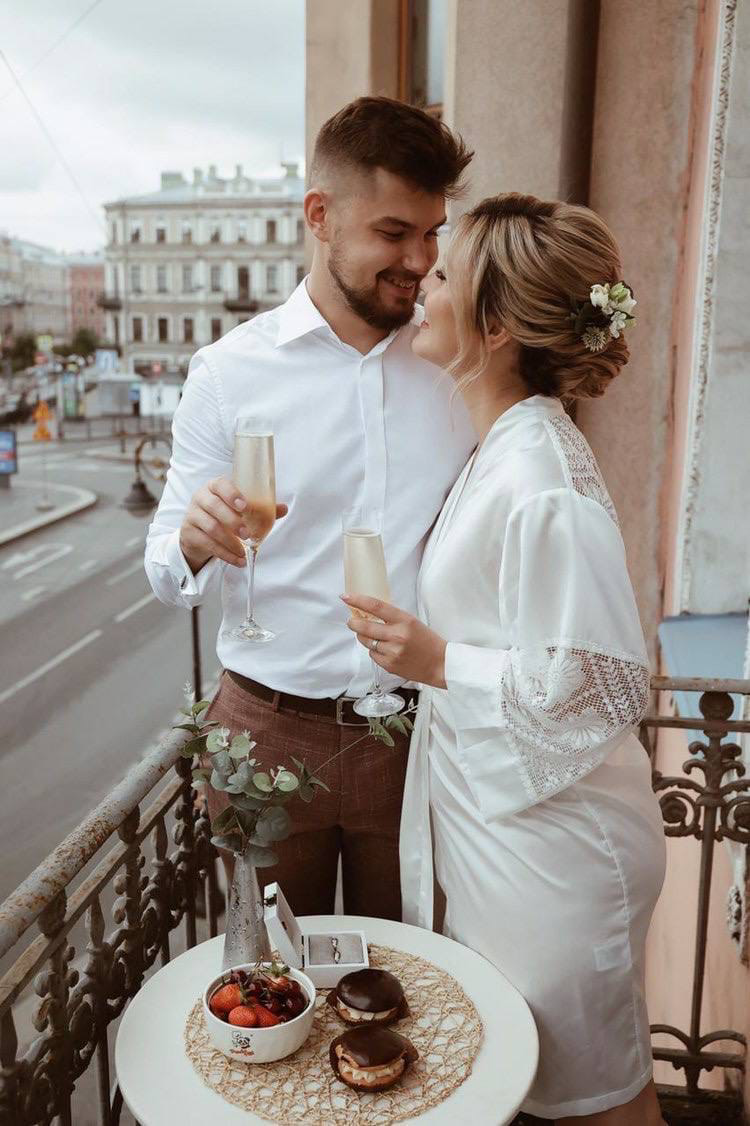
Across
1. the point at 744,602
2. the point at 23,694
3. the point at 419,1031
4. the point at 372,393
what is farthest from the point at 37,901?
the point at 23,694

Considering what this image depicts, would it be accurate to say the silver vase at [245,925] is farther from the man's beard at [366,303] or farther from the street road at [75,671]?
the street road at [75,671]

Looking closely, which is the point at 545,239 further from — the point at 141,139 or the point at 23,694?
the point at 141,139

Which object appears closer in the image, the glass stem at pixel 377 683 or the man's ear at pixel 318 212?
the glass stem at pixel 377 683

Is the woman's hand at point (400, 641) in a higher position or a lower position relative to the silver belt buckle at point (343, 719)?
higher

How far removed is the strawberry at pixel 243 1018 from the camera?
1.38 meters

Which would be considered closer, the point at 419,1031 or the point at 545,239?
the point at 419,1031

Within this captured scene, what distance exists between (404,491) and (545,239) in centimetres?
57

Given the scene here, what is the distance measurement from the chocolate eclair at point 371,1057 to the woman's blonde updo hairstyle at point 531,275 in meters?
1.07

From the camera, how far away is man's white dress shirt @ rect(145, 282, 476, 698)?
1.97m

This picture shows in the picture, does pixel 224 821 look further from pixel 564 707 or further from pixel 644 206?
pixel 644 206

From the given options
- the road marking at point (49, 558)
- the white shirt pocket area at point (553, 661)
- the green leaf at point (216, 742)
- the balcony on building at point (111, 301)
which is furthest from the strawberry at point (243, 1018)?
the balcony on building at point (111, 301)

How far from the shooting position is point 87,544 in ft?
90.6

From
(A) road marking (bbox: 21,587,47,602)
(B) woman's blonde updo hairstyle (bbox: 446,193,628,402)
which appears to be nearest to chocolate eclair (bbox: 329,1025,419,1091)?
(B) woman's blonde updo hairstyle (bbox: 446,193,628,402)

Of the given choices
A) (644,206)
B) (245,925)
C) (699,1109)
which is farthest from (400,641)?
(644,206)
